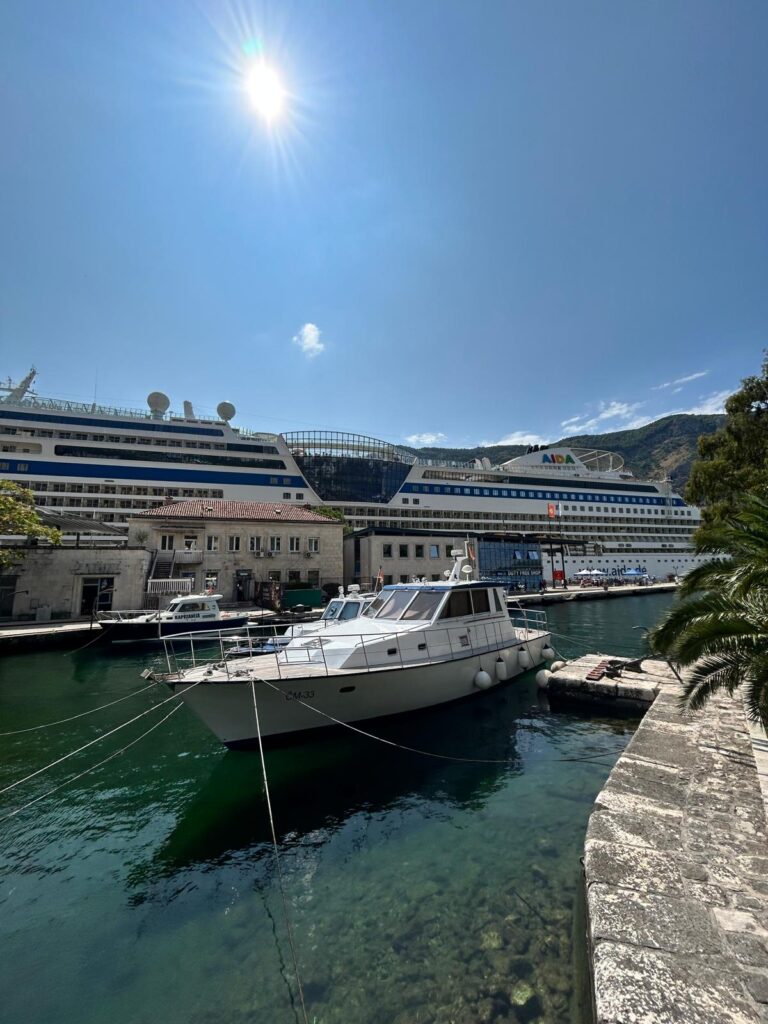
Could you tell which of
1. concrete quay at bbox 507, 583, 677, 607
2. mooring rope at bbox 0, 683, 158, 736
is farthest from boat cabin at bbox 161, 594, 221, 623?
concrete quay at bbox 507, 583, 677, 607

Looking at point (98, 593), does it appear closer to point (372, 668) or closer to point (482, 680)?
point (372, 668)

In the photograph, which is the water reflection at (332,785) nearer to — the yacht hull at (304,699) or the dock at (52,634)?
the yacht hull at (304,699)

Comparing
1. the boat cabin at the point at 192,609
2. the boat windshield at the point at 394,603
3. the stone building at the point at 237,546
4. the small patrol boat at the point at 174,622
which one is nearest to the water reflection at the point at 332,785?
the boat windshield at the point at 394,603

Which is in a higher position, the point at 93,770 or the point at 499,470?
the point at 499,470

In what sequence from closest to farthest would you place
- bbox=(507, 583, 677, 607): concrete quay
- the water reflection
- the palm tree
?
the palm tree, the water reflection, bbox=(507, 583, 677, 607): concrete quay

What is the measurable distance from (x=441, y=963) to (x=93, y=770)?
840cm

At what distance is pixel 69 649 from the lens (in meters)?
22.1

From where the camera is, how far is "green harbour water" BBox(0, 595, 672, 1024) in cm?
429

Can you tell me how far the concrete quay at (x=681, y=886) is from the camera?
3102mm

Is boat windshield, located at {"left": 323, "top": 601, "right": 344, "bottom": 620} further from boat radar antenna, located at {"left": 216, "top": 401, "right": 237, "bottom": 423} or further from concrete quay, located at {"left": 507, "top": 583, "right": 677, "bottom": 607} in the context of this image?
boat radar antenna, located at {"left": 216, "top": 401, "right": 237, "bottom": 423}

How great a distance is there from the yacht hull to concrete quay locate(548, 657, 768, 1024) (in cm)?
506

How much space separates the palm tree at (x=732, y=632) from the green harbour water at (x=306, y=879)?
3.05 metres

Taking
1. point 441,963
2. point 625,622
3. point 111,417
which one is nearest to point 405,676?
point 441,963

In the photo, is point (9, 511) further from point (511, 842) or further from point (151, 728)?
point (511, 842)
